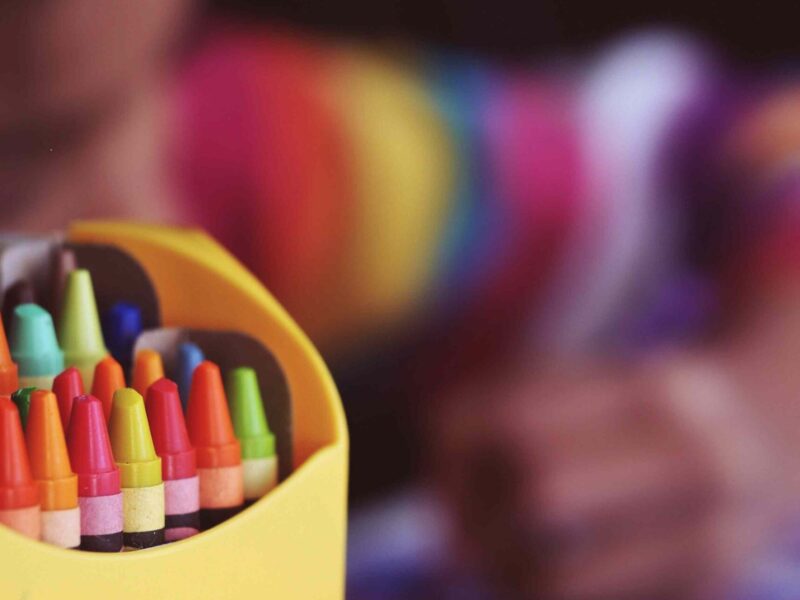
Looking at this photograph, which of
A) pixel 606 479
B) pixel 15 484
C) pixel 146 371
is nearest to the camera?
pixel 15 484

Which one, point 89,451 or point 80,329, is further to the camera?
point 80,329

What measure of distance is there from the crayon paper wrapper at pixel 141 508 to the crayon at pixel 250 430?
0.07m

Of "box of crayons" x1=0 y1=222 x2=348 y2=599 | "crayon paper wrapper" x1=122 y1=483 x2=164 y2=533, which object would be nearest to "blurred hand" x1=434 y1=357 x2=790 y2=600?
"box of crayons" x1=0 y1=222 x2=348 y2=599

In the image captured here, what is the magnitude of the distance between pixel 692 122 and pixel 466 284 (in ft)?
0.55

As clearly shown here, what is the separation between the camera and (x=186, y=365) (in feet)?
1.85

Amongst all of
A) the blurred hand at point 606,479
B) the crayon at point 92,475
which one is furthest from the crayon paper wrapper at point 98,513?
the blurred hand at point 606,479

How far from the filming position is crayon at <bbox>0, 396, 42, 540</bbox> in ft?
1.41

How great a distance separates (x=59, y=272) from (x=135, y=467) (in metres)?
0.17

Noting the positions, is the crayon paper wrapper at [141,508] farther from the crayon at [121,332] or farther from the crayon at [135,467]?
the crayon at [121,332]

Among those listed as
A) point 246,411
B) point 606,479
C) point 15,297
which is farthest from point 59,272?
point 606,479

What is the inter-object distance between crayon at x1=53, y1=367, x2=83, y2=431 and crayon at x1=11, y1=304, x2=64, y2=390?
0.05m

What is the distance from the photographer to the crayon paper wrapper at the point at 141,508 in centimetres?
47

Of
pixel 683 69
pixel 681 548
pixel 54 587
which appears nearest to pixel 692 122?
pixel 683 69

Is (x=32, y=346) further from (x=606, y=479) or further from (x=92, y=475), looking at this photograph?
(x=606, y=479)
